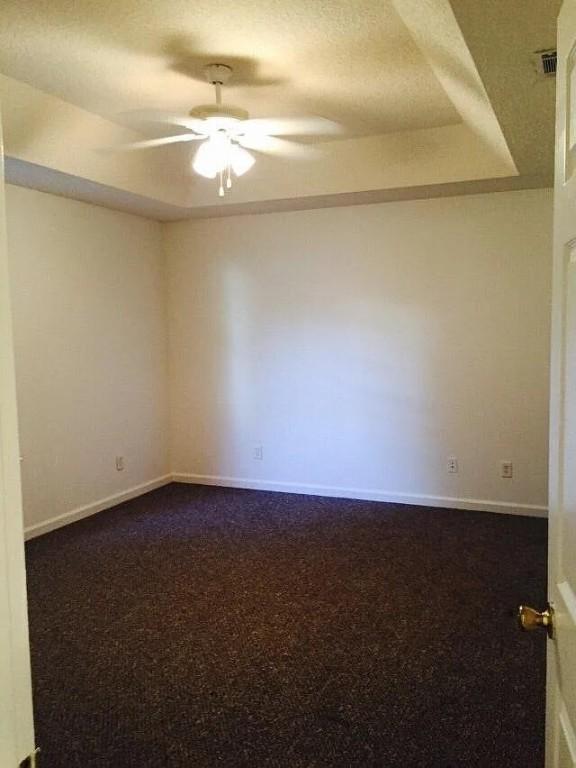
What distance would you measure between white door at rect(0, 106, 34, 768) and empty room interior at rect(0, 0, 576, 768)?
1.50 metres

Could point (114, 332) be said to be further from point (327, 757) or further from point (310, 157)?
point (327, 757)

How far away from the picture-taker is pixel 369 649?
8.80 feet

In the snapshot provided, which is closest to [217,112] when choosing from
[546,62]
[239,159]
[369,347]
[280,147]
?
[239,159]

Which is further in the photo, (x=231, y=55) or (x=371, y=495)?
(x=371, y=495)

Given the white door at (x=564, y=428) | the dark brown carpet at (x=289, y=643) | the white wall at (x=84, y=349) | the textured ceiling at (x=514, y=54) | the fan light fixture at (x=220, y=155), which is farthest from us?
the white wall at (x=84, y=349)

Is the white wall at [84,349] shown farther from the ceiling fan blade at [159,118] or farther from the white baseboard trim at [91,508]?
the ceiling fan blade at [159,118]

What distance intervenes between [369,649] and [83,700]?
122cm

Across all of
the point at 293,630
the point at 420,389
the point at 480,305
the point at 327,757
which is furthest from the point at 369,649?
the point at 480,305

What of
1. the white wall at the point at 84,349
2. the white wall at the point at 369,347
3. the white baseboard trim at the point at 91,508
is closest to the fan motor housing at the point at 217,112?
the white wall at the point at 84,349

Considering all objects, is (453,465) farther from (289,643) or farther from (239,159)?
(239,159)

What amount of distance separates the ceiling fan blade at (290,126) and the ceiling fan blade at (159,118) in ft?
1.13

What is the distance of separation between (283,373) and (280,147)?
5.99ft

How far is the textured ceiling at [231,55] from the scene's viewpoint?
244 cm

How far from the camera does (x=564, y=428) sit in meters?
1.04
